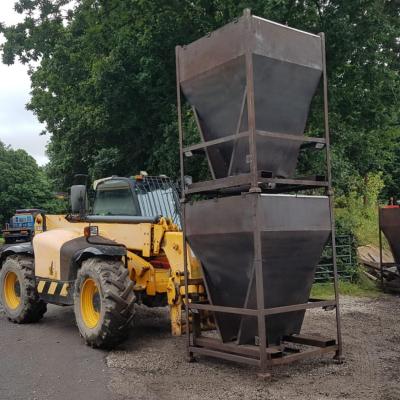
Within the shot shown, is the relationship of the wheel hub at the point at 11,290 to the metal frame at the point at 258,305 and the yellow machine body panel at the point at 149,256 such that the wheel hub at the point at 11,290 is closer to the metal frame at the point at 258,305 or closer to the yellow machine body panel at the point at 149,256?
the yellow machine body panel at the point at 149,256

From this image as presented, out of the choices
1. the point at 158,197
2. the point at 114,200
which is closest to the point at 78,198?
the point at 114,200

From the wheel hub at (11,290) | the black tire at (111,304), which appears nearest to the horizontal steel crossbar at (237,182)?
the black tire at (111,304)

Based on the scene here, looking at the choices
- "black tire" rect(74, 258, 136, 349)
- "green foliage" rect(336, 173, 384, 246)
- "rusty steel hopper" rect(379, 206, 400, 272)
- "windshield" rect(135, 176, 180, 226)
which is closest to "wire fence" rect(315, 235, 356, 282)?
"green foliage" rect(336, 173, 384, 246)

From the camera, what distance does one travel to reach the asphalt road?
5.32m

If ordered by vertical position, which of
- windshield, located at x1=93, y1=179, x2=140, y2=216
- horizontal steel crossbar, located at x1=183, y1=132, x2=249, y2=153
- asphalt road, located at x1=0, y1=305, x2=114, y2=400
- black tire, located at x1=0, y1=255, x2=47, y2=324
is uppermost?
horizontal steel crossbar, located at x1=183, y1=132, x2=249, y2=153

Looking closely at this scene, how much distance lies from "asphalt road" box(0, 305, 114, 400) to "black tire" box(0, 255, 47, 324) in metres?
0.19

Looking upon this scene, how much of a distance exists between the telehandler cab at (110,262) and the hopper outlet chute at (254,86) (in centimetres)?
158

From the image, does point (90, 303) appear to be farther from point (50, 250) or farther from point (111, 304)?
point (50, 250)

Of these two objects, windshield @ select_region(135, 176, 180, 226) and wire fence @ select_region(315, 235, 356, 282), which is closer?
windshield @ select_region(135, 176, 180, 226)

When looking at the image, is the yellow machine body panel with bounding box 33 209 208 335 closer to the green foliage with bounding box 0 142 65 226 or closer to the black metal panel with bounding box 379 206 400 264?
the black metal panel with bounding box 379 206 400 264

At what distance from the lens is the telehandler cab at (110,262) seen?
6708 millimetres

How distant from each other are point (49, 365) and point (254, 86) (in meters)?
3.88

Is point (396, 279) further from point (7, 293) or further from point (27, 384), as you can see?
point (27, 384)

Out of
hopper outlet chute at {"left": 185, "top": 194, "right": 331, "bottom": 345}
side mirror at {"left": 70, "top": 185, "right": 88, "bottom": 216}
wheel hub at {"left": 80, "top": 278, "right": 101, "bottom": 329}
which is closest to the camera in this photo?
hopper outlet chute at {"left": 185, "top": 194, "right": 331, "bottom": 345}
